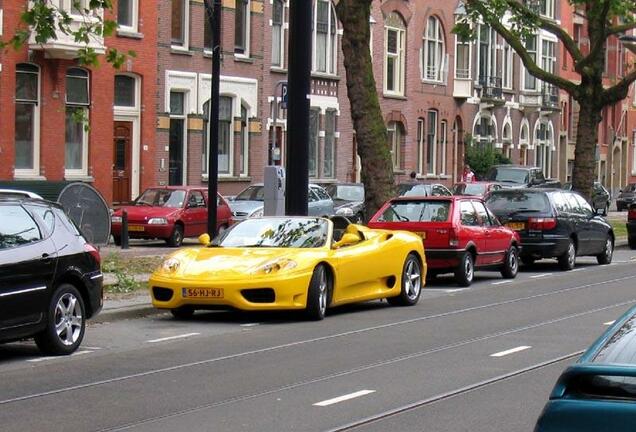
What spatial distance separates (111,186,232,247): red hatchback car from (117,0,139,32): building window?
8.28 meters

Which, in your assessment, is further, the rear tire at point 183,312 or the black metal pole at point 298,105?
the black metal pole at point 298,105

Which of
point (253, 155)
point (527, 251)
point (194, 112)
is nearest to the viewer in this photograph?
point (527, 251)

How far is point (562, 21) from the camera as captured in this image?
7412cm

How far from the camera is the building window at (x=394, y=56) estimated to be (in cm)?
5706

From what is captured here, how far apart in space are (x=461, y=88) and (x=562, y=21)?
13679mm

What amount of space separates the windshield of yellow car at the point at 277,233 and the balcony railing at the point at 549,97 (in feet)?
177

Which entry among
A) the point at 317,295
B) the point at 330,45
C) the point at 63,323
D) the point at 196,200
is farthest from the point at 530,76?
the point at 63,323

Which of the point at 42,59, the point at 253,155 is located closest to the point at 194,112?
the point at 253,155

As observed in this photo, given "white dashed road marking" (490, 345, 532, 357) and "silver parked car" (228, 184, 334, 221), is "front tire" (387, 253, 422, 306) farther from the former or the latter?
"silver parked car" (228, 184, 334, 221)

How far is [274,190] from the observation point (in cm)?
2442

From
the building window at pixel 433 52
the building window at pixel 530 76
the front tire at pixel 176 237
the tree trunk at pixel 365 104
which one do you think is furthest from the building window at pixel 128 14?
the building window at pixel 530 76

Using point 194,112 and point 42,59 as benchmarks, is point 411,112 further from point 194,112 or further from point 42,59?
point 42,59

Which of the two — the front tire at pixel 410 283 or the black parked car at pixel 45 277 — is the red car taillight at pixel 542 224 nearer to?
the front tire at pixel 410 283

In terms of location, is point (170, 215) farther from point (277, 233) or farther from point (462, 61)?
point (462, 61)
